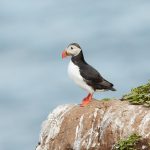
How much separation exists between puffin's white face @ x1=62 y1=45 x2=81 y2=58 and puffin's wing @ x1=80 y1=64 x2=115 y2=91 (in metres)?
0.56

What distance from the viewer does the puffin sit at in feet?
65.0

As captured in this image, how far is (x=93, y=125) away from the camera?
60.6 feet

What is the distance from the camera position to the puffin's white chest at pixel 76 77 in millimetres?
19766

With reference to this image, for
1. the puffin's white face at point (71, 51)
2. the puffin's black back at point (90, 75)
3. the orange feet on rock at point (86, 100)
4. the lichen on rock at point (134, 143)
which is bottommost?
the lichen on rock at point (134, 143)

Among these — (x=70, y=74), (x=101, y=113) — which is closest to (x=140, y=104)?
(x=101, y=113)

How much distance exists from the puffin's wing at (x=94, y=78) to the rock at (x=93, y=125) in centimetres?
69

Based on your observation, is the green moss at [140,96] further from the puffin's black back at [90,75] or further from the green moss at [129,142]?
the green moss at [129,142]

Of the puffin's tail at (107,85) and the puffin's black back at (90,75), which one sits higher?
the puffin's black back at (90,75)

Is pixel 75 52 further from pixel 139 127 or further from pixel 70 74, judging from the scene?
pixel 139 127

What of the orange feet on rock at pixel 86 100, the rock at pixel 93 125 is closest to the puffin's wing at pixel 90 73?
the orange feet on rock at pixel 86 100

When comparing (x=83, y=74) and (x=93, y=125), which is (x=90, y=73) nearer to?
(x=83, y=74)

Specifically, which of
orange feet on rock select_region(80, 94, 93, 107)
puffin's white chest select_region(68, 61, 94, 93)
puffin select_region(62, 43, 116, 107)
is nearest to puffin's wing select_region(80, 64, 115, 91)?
puffin select_region(62, 43, 116, 107)

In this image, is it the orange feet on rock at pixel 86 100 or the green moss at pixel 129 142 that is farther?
the orange feet on rock at pixel 86 100

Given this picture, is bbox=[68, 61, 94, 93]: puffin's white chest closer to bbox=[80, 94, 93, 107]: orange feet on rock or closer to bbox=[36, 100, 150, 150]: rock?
bbox=[80, 94, 93, 107]: orange feet on rock
